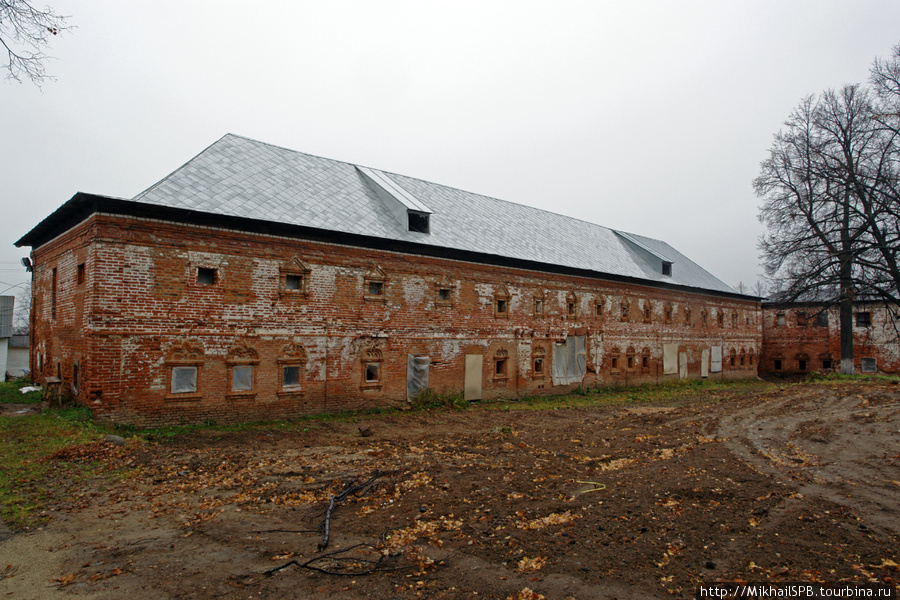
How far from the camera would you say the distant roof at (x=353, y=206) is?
1294 cm

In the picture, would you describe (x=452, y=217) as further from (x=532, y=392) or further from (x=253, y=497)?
(x=253, y=497)

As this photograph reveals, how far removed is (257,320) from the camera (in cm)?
1298

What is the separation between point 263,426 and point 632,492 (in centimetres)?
916

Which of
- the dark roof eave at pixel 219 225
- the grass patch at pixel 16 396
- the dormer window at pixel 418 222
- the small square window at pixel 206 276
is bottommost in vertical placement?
the grass patch at pixel 16 396

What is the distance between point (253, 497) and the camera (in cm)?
714

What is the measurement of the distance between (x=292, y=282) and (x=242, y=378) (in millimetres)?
2958

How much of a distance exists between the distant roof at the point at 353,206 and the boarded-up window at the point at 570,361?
137 inches

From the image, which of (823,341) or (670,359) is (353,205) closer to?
(670,359)

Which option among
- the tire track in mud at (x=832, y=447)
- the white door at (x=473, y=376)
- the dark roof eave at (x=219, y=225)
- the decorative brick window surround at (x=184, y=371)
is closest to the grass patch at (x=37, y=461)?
Answer: the decorative brick window surround at (x=184, y=371)

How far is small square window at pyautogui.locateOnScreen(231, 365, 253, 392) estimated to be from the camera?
12.6 meters

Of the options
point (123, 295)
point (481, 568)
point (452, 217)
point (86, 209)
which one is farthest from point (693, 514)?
point (452, 217)

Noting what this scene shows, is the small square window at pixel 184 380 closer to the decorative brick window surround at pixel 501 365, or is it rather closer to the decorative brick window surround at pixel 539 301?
the decorative brick window surround at pixel 501 365

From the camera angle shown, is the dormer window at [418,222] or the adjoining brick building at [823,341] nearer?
the dormer window at [418,222]

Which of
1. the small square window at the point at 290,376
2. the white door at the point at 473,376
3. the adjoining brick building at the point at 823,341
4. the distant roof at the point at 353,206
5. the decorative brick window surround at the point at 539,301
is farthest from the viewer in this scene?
the adjoining brick building at the point at 823,341
